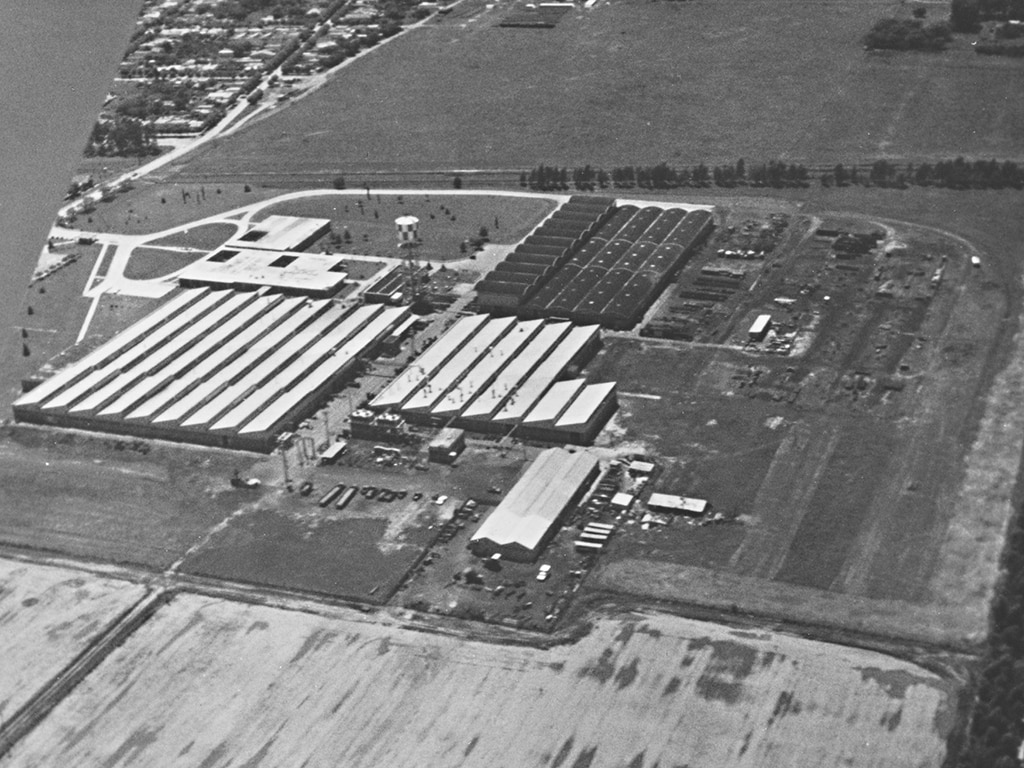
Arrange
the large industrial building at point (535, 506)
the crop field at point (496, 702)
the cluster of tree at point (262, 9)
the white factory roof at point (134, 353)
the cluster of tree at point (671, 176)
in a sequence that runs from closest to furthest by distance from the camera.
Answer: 1. the crop field at point (496, 702)
2. the large industrial building at point (535, 506)
3. the white factory roof at point (134, 353)
4. the cluster of tree at point (671, 176)
5. the cluster of tree at point (262, 9)

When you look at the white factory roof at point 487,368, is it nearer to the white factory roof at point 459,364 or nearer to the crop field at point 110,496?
the white factory roof at point 459,364

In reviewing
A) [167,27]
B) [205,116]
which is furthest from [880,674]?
[167,27]

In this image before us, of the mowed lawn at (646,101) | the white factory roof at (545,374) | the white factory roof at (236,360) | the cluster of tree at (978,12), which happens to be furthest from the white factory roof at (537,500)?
the cluster of tree at (978,12)

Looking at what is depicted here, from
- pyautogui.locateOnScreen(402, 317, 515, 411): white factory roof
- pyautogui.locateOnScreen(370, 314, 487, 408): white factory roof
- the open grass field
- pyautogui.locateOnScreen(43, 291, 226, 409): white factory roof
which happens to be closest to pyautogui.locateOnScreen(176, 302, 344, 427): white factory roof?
pyautogui.locateOnScreen(43, 291, 226, 409): white factory roof

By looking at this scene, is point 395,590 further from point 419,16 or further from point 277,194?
point 419,16

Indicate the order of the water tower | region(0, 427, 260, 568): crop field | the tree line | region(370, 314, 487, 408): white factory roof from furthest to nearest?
the tree line
the water tower
region(370, 314, 487, 408): white factory roof
region(0, 427, 260, 568): crop field

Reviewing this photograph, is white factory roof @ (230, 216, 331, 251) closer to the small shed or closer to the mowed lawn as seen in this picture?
the mowed lawn
